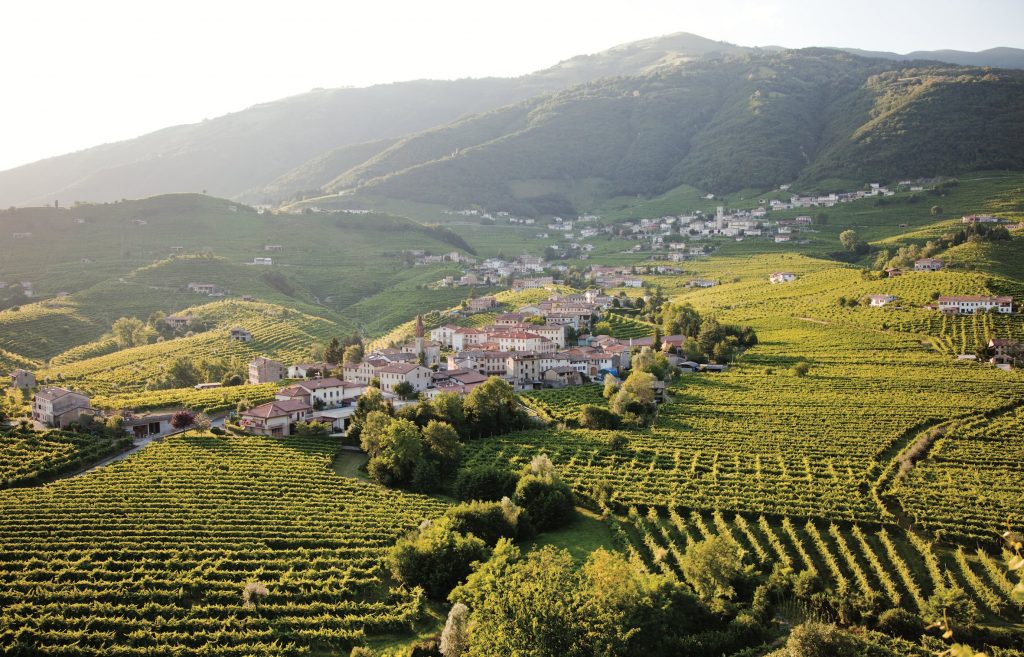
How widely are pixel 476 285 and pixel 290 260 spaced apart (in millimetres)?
43696

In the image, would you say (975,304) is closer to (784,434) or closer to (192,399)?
(784,434)

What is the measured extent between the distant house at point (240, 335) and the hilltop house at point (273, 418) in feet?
120

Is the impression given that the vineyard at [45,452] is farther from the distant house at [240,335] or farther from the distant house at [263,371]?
the distant house at [240,335]

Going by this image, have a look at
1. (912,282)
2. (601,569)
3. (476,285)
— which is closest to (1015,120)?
(912,282)

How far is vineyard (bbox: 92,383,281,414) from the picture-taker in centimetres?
5509

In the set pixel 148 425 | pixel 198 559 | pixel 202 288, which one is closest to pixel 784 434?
pixel 198 559

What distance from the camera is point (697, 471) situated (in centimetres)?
4306

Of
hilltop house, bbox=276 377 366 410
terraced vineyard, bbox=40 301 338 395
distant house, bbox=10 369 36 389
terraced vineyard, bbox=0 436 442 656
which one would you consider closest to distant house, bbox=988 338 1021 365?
terraced vineyard, bbox=0 436 442 656

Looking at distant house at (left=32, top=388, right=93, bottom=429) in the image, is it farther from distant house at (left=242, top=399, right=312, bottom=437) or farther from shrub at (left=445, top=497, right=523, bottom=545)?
shrub at (left=445, top=497, right=523, bottom=545)

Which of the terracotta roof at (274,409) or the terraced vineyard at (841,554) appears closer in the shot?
the terraced vineyard at (841,554)

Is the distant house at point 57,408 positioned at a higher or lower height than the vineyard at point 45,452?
higher

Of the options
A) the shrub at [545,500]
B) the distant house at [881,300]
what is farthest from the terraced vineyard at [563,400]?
the distant house at [881,300]

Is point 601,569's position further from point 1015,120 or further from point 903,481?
point 1015,120

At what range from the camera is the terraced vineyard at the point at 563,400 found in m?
56.7
